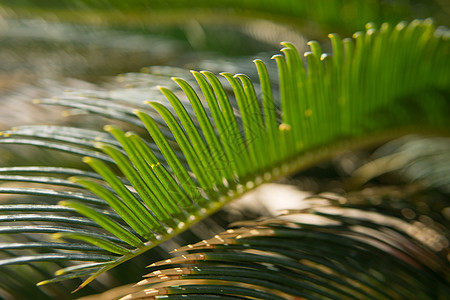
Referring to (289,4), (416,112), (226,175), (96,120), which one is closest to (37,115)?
(96,120)

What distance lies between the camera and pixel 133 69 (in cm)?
157

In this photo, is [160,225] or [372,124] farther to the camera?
[372,124]

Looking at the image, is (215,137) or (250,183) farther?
(250,183)

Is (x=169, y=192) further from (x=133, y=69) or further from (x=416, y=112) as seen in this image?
(x=133, y=69)

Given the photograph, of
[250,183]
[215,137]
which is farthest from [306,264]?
[215,137]

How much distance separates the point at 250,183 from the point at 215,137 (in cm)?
16

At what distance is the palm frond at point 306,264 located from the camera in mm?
641

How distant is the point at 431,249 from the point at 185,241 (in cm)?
49

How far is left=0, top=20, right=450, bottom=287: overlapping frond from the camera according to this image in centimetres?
60

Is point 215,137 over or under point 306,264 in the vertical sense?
over

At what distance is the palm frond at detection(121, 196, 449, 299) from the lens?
64cm

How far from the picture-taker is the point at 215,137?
0.72m

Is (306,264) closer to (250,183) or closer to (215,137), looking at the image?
(250,183)

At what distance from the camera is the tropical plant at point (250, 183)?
2.02ft
